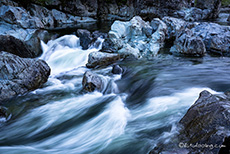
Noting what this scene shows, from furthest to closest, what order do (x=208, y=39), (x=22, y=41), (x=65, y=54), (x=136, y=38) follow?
1. (x=136, y=38)
2. (x=65, y=54)
3. (x=208, y=39)
4. (x=22, y=41)

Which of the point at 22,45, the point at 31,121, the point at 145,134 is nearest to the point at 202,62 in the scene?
the point at 145,134

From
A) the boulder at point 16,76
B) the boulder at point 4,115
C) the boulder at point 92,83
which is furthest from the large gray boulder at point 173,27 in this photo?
the boulder at point 4,115

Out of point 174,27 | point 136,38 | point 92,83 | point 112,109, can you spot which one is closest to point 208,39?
point 174,27

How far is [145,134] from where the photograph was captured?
3.69 m

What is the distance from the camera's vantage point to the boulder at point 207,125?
2.28 meters

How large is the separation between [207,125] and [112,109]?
A: 9.77 feet

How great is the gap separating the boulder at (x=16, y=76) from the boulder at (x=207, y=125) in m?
5.30

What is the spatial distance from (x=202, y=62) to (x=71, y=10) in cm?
1917

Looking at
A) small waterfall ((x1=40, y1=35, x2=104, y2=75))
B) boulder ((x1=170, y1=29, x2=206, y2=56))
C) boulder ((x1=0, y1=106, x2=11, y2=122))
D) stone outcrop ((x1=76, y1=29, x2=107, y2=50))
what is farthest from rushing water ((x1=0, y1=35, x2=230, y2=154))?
stone outcrop ((x1=76, y1=29, x2=107, y2=50))

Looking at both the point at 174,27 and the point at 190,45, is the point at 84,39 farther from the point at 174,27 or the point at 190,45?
the point at 190,45

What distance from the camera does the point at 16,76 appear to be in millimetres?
5988

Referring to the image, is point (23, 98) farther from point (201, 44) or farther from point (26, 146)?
point (201, 44)

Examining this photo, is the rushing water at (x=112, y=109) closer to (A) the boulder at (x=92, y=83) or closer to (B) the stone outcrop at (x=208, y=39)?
(A) the boulder at (x=92, y=83)

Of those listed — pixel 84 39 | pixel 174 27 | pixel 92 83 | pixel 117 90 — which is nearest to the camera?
pixel 92 83
